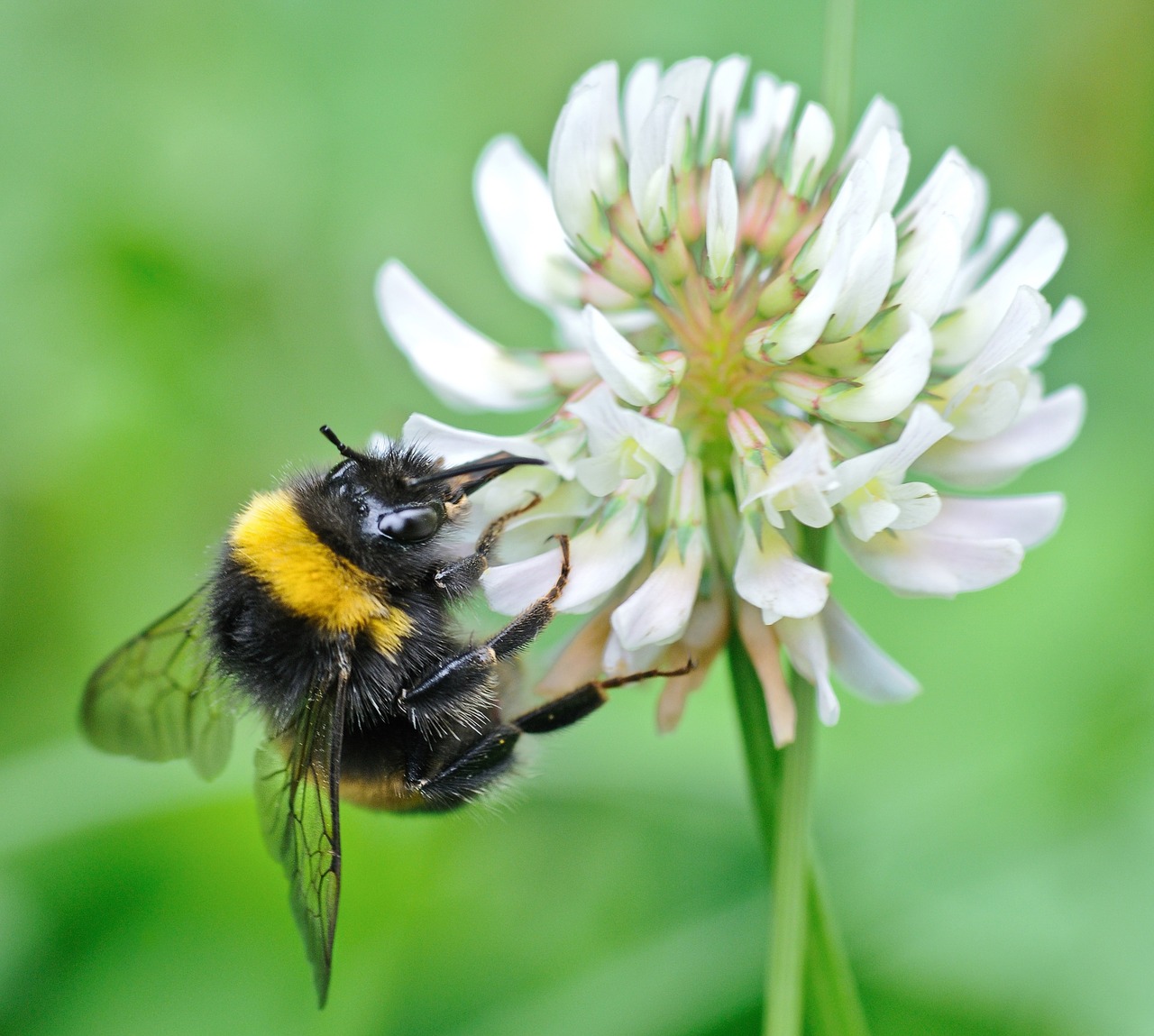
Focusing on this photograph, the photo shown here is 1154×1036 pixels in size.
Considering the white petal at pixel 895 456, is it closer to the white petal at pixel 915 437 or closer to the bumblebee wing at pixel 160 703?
the white petal at pixel 915 437

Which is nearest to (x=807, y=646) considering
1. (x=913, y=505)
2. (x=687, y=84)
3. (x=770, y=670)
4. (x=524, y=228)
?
(x=770, y=670)

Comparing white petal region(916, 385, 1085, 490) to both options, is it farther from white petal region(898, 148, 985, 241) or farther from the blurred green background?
the blurred green background

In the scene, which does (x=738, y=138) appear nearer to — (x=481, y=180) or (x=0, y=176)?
(x=481, y=180)

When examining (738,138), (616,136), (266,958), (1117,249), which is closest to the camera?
(616,136)

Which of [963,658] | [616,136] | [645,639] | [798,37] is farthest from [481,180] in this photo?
[798,37]

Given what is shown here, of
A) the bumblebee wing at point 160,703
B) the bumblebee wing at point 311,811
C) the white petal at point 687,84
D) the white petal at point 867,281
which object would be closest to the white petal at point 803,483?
the white petal at point 867,281

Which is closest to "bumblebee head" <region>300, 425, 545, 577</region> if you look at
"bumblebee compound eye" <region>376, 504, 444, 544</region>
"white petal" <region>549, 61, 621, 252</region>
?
"bumblebee compound eye" <region>376, 504, 444, 544</region>
